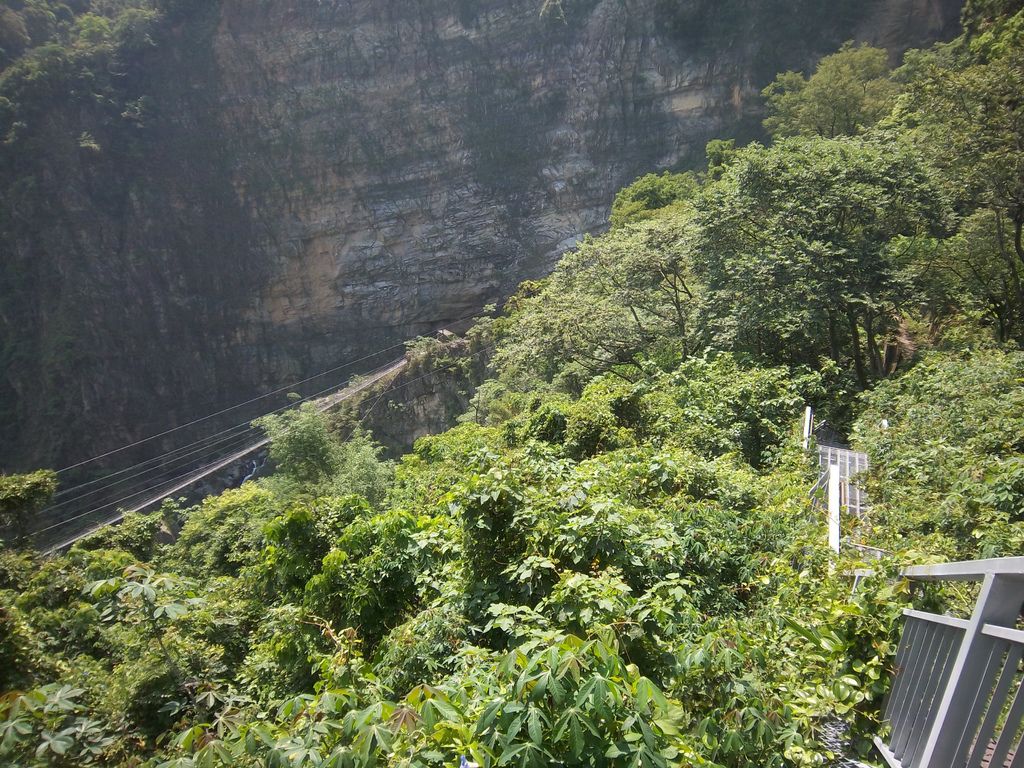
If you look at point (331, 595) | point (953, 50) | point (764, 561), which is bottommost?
point (331, 595)

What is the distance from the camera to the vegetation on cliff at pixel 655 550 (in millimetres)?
2064

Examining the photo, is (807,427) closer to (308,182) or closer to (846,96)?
(846,96)

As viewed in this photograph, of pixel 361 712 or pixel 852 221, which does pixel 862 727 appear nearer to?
pixel 361 712

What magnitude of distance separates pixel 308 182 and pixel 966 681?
3808cm

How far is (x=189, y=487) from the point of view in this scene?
2627cm

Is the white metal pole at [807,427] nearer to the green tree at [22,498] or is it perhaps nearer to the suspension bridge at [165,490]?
the green tree at [22,498]

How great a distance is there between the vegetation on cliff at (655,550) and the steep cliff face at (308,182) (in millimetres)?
21034

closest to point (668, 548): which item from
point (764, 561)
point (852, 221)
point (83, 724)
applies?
point (764, 561)

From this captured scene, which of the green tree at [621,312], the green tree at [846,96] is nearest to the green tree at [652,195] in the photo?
the green tree at [846,96]

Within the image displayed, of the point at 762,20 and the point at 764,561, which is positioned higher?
the point at 762,20

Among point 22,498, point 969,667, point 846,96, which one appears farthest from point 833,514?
point 846,96

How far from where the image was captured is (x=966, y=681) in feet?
5.91

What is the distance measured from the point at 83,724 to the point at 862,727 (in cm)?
324

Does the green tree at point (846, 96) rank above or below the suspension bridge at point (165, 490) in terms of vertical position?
above
